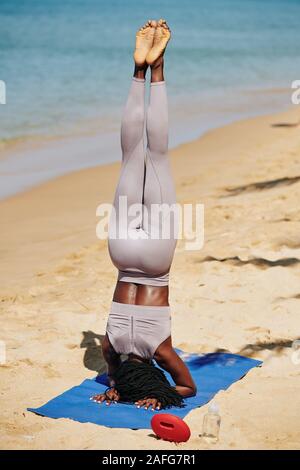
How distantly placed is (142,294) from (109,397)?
84 centimetres

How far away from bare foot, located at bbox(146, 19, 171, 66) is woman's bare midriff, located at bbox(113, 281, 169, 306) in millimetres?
1746

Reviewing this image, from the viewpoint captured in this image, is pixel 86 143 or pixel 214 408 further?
pixel 86 143

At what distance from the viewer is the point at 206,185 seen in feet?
49.6

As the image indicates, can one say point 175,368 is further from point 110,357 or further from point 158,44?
point 158,44

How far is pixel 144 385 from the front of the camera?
712cm

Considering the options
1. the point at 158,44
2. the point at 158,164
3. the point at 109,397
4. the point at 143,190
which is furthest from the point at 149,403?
the point at 158,44

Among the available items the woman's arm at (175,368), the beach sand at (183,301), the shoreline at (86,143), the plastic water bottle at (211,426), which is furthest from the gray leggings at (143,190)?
the shoreline at (86,143)

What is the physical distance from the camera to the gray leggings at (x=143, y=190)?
7211 millimetres

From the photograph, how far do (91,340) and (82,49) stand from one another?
32.7m

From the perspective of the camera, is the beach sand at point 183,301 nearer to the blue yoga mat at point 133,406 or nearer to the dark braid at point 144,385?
the blue yoga mat at point 133,406

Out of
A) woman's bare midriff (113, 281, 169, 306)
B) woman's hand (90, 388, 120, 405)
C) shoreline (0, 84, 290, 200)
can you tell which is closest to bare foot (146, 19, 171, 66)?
woman's bare midriff (113, 281, 169, 306)

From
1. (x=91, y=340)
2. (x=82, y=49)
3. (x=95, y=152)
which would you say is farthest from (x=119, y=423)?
(x=82, y=49)

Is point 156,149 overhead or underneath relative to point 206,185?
overhead

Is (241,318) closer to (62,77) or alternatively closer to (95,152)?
(95,152)
